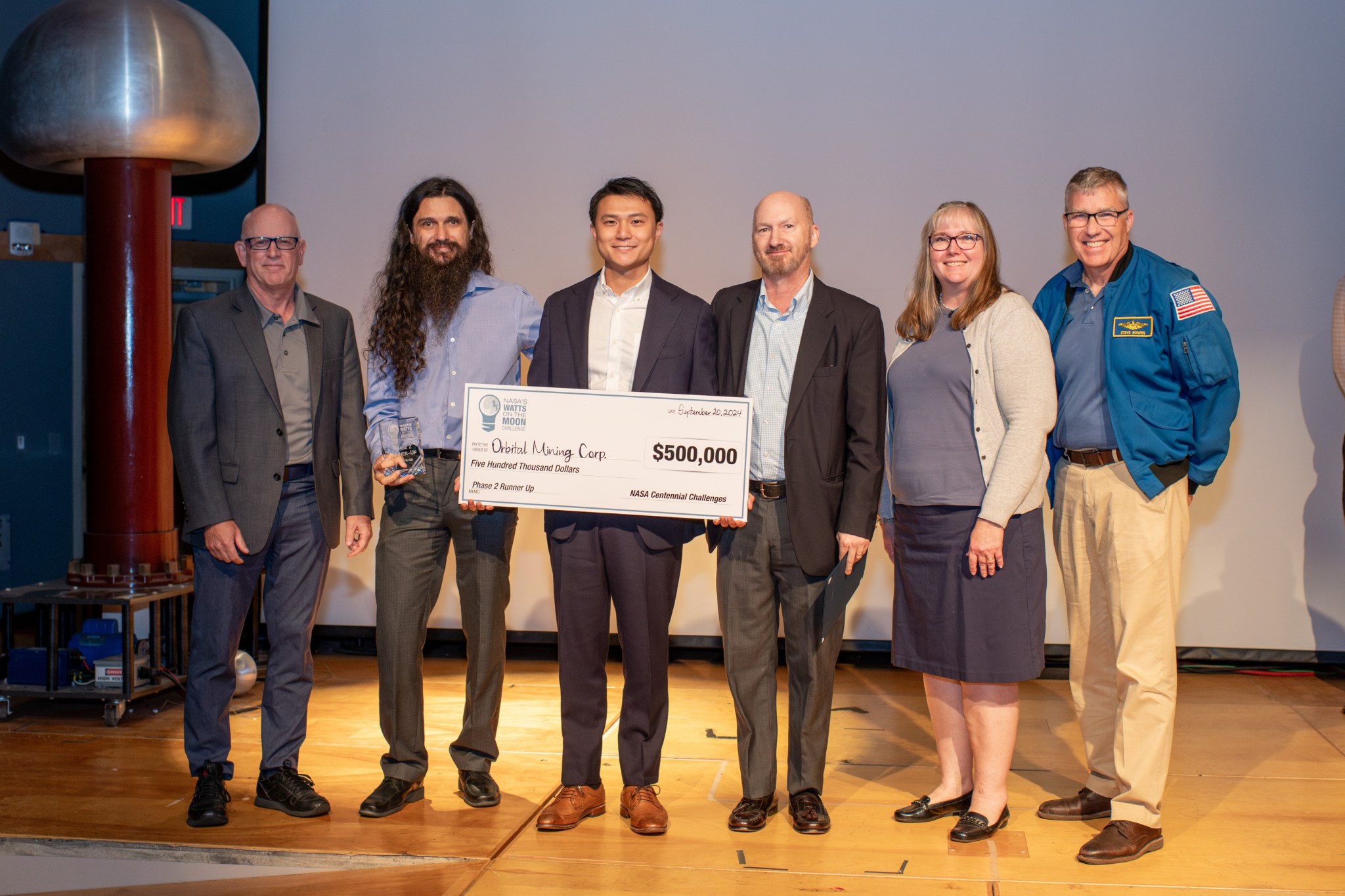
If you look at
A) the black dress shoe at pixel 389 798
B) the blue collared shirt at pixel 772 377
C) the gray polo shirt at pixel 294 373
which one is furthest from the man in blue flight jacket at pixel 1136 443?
the gray polo shirt at pixel 294 373

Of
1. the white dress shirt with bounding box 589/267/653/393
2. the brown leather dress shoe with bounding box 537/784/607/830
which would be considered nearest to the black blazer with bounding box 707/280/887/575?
the white dress shirt with bounding box 589/267/653/393

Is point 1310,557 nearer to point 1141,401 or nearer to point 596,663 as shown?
point 1141,401

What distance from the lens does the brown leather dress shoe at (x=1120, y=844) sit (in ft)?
9.35

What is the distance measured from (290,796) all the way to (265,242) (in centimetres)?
157

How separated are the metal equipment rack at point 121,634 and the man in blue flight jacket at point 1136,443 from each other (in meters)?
3.39

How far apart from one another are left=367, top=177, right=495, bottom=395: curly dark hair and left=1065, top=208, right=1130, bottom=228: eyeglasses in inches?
65.6

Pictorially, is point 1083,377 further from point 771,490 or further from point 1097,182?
point 771,490

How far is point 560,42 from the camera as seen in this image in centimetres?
536

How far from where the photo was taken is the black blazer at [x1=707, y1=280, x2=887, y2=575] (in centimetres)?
288

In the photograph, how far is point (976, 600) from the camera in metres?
2.87

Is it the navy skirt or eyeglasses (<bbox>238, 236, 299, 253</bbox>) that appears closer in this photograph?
the navy skirt

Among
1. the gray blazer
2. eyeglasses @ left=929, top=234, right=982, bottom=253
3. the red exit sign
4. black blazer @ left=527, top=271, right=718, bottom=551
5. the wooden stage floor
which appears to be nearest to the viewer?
the wooden stage floor

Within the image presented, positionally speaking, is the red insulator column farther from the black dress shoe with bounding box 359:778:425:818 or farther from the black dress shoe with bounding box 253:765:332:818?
the black dress shoe with bounding box 359:778:425:818

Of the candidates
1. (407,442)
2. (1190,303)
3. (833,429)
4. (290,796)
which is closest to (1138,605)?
(1190,303)
